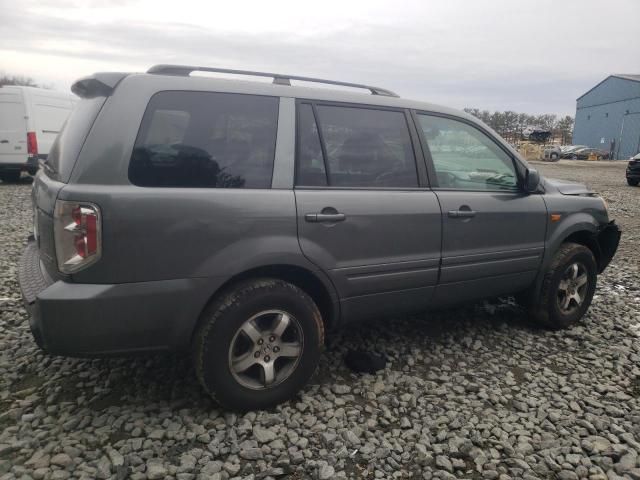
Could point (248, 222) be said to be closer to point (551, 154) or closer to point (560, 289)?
point (560, 289)

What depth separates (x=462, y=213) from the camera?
340 cm

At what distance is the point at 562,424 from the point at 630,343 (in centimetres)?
161

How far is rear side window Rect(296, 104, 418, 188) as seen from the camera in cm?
293

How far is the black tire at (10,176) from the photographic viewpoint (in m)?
12.9

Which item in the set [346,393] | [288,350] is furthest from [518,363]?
[288,350]

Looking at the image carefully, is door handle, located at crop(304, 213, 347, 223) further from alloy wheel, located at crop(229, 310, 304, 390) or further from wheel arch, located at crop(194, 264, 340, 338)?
alloy wheel, located at crop(229, 310, 304, 390)

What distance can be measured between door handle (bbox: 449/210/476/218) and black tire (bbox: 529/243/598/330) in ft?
3.62

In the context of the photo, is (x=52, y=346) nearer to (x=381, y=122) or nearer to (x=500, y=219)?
(x=381, y=122)

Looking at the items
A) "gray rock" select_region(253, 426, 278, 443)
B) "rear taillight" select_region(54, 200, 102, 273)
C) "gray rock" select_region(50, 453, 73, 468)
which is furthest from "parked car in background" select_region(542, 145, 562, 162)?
"gray rock" select_region(50, 453, 73, 468)

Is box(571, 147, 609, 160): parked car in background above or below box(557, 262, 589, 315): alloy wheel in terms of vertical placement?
above

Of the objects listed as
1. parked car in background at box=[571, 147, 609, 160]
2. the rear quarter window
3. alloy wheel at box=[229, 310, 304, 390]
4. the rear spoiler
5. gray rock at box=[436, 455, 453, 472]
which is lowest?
gray rock at box=[436, 455, 453, 472]

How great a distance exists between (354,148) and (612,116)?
183ft

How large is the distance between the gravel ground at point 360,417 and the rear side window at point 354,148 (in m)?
1.31

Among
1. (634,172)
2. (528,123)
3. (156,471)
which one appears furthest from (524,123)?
(156,471)
